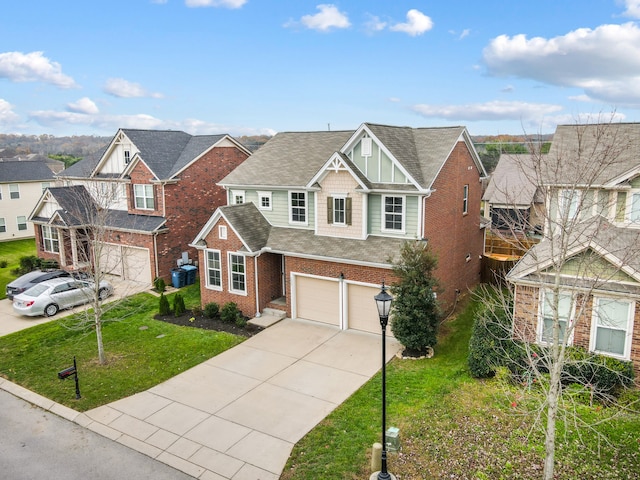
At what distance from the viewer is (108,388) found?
50.5ft

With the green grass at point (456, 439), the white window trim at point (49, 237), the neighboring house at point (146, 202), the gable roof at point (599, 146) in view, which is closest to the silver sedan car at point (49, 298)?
the neighboring house at point (146, 202)

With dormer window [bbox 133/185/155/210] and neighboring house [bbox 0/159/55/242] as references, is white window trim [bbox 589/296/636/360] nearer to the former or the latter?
dormer window [bbox 133/185/155/210]

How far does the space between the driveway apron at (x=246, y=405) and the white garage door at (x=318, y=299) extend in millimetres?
1242

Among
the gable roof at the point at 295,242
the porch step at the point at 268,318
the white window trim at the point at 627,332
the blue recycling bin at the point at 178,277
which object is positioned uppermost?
the gable roof at the point at 295,242

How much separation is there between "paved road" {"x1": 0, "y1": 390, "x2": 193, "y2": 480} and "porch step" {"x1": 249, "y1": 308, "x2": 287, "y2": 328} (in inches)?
332

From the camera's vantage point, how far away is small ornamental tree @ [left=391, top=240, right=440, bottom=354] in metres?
16.4

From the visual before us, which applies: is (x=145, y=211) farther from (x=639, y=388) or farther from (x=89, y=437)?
(x=639, y=388)

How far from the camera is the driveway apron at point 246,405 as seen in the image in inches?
466

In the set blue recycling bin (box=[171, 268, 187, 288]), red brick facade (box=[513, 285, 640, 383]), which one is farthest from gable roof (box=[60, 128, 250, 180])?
red brick facade (box=[513, 285, 640, 383])

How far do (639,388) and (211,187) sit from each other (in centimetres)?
2311

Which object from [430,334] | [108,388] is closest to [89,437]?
[108,388]

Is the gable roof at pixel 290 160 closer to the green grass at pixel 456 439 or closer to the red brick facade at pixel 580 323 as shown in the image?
the red brick facade at pixel 580 323

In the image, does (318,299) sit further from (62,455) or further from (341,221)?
(62,455)

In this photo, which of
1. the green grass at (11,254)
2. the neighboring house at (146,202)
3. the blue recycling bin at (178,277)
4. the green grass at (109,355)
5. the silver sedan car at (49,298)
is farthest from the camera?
the green grass at (11,254)
